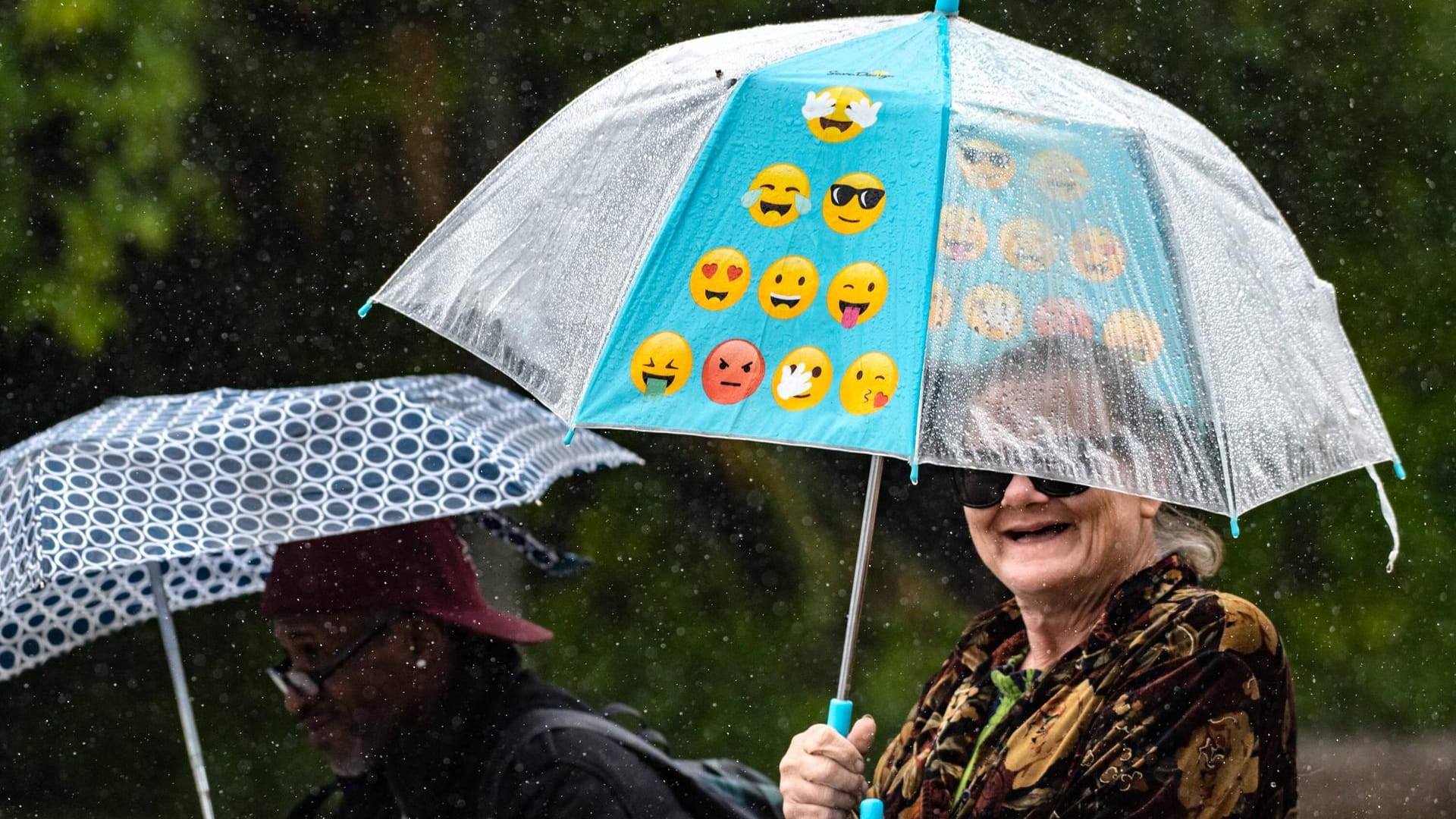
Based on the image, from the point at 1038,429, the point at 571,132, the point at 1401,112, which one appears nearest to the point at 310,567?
the point at 571,132

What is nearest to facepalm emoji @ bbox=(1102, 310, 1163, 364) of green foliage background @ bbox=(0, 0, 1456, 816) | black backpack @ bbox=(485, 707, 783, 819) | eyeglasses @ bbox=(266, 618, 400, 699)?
black backpack @ bbox=(485, 707, 783, 819)

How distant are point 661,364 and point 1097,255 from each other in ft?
2.02

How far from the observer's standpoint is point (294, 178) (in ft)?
22.7

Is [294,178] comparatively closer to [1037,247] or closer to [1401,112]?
[1401,112]

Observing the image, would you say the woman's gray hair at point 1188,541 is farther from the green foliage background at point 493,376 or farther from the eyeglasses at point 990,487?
the green foliage background at point 493,376

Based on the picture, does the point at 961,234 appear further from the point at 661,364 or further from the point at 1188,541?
the point at 1188,541

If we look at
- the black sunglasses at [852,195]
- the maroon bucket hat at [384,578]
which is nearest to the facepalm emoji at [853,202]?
the black sunglasses at [852,195]

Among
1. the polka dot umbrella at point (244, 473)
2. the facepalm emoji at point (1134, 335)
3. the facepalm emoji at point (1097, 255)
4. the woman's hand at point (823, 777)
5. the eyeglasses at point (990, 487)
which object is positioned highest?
the facepalm emoji at point (1097, 255)

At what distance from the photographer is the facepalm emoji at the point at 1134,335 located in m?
2.36

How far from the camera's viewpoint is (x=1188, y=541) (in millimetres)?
2855

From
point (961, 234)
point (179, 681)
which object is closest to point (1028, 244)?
point (961, 234)

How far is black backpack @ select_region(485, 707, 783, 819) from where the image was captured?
140 inches

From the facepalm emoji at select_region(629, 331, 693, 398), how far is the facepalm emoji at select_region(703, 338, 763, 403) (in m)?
0.03

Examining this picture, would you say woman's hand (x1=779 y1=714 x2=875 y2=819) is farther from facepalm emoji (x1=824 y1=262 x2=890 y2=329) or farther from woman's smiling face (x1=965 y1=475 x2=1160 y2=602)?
facepalm emoji (x1=824 y1=262 x2=890 y2=329)
